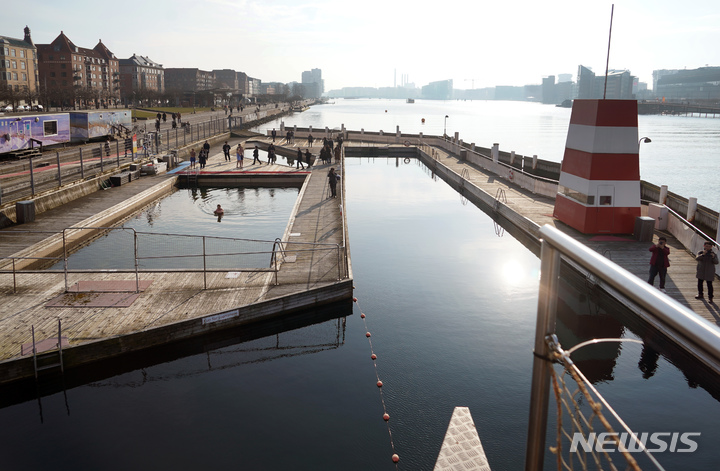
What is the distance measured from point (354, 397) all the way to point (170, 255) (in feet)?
42.9

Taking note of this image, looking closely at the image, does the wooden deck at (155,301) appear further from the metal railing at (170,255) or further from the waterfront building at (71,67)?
the waterfront building at (71,67)

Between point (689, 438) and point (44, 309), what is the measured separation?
54.6ft

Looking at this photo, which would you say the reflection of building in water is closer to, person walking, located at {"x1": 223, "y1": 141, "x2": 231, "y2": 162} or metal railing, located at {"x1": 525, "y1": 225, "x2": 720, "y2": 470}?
metal railing, located at {"x1": 525, "y1": 225, "x2": 720, "y2": 470}

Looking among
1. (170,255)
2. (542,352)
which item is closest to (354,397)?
(542,352)

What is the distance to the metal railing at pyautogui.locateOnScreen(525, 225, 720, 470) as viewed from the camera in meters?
1.67

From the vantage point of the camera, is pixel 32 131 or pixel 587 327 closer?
pixel 587 327

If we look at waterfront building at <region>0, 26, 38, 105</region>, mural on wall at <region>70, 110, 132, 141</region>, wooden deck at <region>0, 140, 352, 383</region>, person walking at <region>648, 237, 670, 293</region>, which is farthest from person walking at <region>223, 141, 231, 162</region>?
waterfront building at <region>0, 26, 38, 105</region>

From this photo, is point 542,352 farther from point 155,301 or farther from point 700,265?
point 700,265

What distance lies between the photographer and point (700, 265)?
1716 centimetres

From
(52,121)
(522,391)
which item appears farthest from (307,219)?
(52,121)

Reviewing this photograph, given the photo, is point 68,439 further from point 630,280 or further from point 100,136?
point 100,136

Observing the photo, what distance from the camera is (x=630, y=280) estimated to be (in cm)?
193

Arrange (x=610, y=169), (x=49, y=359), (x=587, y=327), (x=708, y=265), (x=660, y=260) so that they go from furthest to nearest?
(x=610, y=169) < (x=587, y=327) < (x=660, y=260) < (x=708, y=265) < (x=49, y=359)

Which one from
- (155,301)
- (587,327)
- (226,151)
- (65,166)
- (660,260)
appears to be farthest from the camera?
(226,151)
